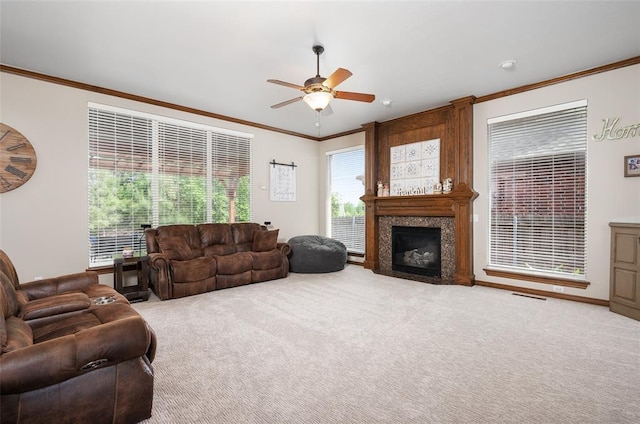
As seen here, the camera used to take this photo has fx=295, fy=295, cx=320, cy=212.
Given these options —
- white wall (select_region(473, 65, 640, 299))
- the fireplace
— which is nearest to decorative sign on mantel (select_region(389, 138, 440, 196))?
the fireplace

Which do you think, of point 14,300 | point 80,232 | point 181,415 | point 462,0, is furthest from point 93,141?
point 462,0

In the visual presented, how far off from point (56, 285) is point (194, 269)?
1.75 metres

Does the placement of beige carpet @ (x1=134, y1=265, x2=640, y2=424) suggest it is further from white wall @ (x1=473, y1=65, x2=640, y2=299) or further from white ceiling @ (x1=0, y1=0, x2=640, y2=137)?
white ceiling @ (x1=0, y1=0, x2=640, y2=137)

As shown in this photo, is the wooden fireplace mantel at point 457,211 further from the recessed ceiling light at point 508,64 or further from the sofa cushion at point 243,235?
the sofa cushion at point 243,235

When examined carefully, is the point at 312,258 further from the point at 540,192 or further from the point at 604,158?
the point at 604,158

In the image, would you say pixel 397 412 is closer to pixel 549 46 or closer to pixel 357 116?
pixel 549 46

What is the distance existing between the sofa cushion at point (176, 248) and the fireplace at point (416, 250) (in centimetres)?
379

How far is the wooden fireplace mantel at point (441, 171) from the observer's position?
4938mm

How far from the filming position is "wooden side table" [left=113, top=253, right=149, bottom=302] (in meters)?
4.08

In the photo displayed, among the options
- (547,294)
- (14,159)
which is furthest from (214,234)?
(547,294)

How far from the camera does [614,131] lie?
3773mm

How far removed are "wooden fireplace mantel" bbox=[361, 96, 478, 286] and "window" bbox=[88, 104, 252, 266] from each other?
2.63 m

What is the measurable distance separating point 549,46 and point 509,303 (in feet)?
10.3

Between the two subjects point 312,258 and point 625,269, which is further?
point 312,258
